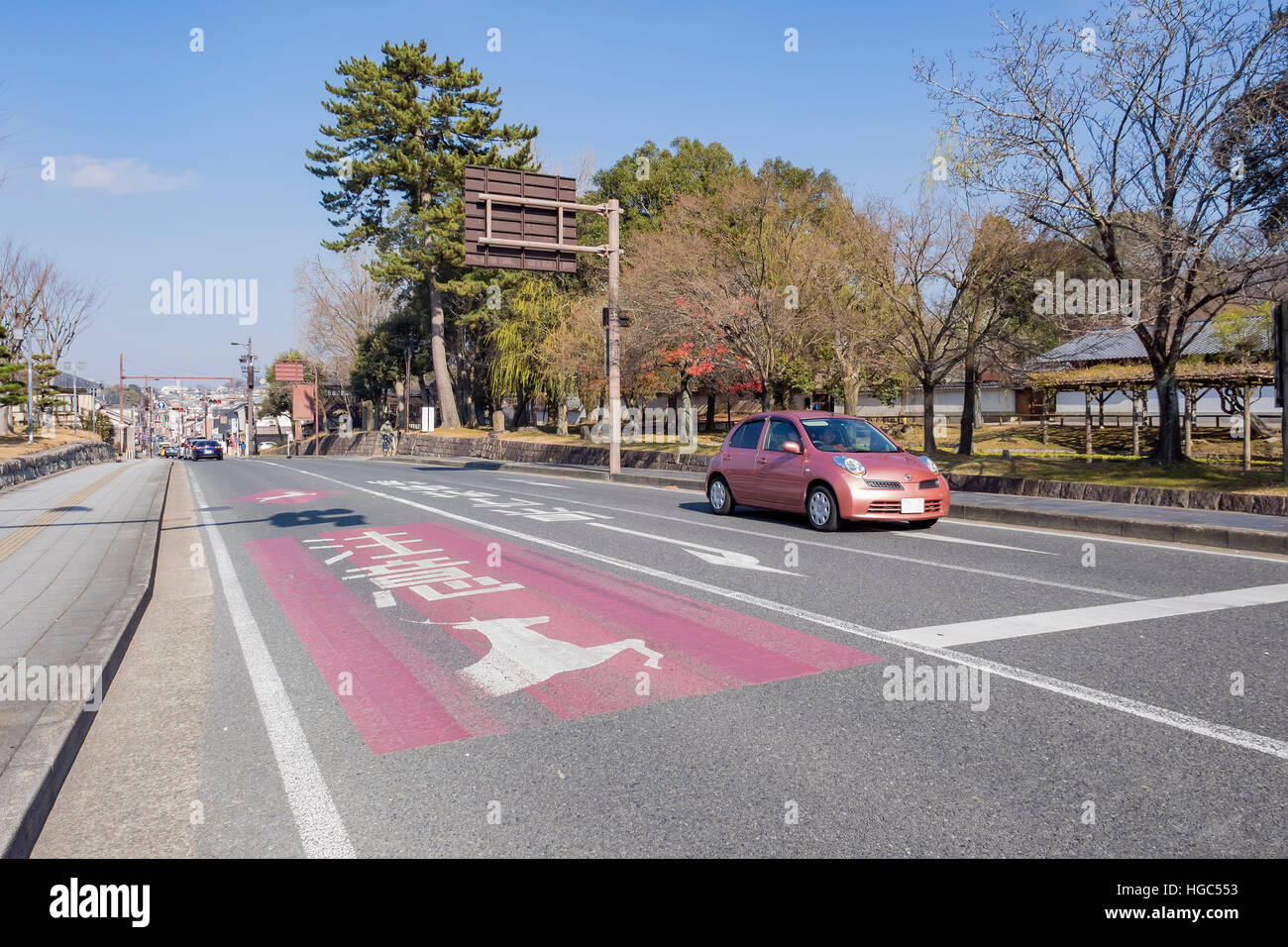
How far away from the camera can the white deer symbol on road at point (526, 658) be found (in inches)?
206

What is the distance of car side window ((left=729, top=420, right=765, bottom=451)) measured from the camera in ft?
44.5

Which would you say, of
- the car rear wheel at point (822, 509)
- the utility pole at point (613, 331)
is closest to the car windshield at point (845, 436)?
the car rear wheel at point (822, 509)

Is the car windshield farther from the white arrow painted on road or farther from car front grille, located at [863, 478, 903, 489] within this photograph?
the white arrow painted on road

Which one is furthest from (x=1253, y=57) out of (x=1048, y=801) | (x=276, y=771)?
(x=276, y=771)

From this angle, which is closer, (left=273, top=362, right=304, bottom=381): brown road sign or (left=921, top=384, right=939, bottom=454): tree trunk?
(left=921, top=384, right=939, bottom=454): tree trunk

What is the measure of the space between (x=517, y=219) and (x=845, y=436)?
40.9ft

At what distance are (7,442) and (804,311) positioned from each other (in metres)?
33.4


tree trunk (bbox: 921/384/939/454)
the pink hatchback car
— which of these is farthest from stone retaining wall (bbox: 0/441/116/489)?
tree trunk (bbox: 921/384/939/454)

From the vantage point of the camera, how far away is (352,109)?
45000mm

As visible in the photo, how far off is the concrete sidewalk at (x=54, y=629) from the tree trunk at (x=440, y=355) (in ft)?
117

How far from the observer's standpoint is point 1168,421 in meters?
17.3

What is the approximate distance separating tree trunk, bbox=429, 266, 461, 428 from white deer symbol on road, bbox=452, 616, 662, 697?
43.6 metres

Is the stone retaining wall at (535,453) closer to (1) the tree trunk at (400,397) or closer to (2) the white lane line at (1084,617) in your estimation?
(1) the tree trunk at (400,397)

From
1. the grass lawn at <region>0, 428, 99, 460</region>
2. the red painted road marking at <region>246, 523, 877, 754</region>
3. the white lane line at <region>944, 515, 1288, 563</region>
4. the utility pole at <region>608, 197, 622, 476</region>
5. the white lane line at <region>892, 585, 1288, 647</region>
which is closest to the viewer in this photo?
the red painted road marking at <region>246, 523, 877, 754</region>
